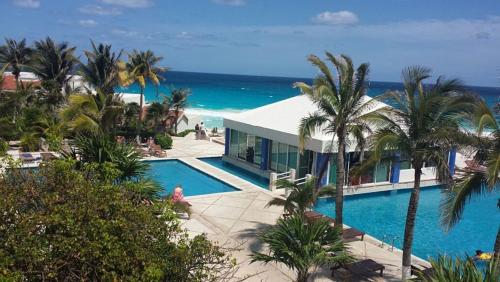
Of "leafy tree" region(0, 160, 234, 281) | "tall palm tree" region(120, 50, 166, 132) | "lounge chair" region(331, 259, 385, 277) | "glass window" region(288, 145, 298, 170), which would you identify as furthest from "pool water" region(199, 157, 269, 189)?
"leafy tree" region(0, 160, 234, 281)

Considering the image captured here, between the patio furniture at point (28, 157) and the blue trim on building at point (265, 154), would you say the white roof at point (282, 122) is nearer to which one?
the blue trim on building at point (265, 154)

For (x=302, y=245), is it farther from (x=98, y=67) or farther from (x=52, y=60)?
(x=52, y=60)

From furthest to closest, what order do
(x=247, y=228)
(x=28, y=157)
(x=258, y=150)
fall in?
(x=258, y=150) → (x=28, y=157) → (x=247, y=228)

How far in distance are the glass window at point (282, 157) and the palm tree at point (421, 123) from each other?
1276cm

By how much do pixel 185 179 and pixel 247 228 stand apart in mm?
9055

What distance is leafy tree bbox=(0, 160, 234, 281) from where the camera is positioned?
5.68m

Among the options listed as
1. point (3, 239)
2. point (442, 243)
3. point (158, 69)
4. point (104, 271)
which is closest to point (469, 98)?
point (442, 243)

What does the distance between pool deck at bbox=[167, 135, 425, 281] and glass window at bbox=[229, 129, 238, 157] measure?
4153mm

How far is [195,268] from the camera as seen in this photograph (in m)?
6.65

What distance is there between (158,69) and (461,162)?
70.5 ft

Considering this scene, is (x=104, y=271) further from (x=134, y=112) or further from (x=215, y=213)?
(x=134, y=112)

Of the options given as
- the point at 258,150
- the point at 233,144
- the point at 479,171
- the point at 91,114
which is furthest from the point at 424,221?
the point at 91,114

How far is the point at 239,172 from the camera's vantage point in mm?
26750

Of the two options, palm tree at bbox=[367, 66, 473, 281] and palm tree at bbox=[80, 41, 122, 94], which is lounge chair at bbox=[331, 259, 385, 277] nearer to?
palm tree at bbox=[367, 66, 473, 281]
